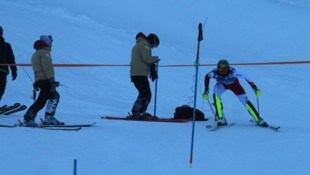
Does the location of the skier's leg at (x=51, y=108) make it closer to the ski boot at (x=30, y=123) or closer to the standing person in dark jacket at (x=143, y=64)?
the ski boot at (x=30, y=123)

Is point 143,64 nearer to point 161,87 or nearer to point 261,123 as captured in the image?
point 261,123

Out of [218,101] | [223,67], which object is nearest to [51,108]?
[218,101]

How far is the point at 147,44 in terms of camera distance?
10.0 m

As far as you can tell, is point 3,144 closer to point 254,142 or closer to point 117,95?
point 254,142

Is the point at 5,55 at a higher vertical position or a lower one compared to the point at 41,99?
higher

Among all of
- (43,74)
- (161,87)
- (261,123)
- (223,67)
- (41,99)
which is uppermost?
(223,67)

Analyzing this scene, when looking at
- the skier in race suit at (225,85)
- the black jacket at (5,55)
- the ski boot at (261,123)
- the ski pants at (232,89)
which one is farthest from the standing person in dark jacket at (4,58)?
the ski boot at (261,123)

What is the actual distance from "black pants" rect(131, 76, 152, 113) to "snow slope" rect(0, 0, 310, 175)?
526 mm

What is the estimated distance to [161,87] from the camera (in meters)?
16.5

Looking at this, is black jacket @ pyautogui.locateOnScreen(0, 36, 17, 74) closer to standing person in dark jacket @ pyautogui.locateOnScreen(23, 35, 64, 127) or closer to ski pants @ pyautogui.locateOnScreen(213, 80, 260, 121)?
standing person in dark jacket @ pyautogui.locateOnScreen(23, 35, 64, 127)

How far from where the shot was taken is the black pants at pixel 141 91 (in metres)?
10.1

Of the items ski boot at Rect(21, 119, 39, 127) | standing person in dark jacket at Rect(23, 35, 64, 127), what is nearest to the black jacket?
standing person in dark jacket at Rect(23, 35, 64, 127)

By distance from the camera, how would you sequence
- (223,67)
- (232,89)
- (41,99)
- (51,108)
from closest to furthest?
(41,99) < (51,108) < (223,67) < (232,89)

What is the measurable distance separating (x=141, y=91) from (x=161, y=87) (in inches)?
251
